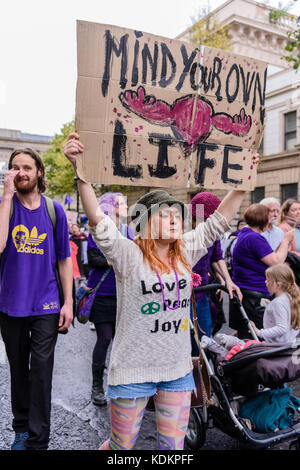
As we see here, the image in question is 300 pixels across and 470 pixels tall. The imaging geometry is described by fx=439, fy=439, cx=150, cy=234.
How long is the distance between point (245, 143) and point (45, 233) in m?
1.41

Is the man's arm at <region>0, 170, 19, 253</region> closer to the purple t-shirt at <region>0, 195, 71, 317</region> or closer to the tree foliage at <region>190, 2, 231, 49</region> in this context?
the purple t-shirt at <region>0, 195, 71, 317</region>

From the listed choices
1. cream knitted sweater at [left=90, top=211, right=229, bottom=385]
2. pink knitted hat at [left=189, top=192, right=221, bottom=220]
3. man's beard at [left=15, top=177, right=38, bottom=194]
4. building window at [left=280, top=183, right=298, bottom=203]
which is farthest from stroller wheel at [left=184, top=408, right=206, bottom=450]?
building window at [left=280, top=183, right=298, bottom=203]

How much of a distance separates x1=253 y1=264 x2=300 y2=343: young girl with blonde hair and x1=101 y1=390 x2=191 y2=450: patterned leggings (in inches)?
54.9

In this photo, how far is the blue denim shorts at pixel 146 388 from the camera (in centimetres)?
217

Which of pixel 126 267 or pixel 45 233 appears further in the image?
pixel 45 233

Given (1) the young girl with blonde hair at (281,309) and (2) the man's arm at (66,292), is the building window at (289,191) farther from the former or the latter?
(2) the man's arm at (66,292)

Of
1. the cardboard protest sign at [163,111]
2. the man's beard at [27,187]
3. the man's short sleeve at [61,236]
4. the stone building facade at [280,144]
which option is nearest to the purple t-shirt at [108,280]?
the man's short sleeve at [61,236]

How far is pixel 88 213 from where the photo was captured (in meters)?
2.16

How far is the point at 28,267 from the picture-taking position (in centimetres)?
286

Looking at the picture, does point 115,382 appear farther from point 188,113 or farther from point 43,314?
point 188,113

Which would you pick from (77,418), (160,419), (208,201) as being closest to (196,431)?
(160,419)

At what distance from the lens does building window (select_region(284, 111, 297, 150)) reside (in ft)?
72.9

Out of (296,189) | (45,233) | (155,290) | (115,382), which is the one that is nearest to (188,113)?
(155,290)

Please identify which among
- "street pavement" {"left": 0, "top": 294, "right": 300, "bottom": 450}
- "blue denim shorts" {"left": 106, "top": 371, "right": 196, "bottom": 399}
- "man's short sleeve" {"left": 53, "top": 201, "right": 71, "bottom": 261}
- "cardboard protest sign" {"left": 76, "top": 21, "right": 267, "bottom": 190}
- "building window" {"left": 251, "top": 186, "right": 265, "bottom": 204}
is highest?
"building window" {"left": 251, "top": 186, "right": 265, "bottom": 204}
